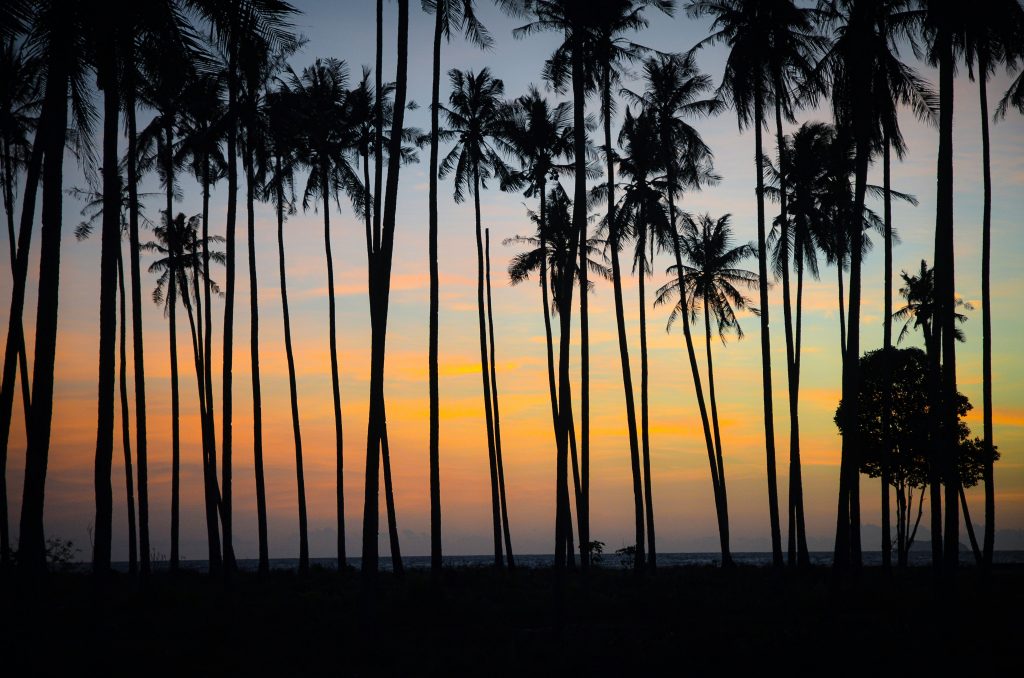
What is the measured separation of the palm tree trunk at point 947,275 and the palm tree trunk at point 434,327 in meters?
12.2

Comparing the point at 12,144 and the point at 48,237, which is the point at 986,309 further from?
the point at 12,144

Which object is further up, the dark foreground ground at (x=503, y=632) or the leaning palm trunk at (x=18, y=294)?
the leaning palm trunk at (x=18, y=294)

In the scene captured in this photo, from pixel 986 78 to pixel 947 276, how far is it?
873cm

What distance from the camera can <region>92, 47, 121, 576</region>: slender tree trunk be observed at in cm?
1530

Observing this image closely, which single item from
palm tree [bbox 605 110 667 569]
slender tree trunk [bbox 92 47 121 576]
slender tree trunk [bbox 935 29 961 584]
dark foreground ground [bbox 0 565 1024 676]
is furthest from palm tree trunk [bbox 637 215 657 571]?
slender tree trunk [bbox 92 47 121 576]

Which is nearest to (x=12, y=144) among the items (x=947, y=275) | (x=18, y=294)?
(x=18, y=294)

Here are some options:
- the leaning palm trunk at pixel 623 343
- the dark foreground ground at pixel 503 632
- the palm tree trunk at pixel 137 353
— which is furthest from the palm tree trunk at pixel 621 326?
the palm tree trunk at pixel 137 353

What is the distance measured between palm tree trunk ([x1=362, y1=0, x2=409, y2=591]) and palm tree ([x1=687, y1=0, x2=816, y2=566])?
1243cm

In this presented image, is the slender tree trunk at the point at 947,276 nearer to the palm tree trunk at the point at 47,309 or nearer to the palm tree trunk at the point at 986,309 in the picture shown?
the palm tree trunk at the point at 986,309

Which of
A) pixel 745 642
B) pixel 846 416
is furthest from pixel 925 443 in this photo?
pixel 745 642

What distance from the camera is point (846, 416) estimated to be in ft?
63.1

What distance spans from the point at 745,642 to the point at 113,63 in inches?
593

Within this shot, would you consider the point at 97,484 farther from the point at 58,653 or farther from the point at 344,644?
the point at 344,644

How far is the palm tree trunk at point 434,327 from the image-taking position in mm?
21562
